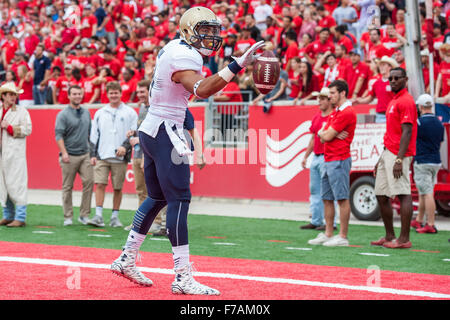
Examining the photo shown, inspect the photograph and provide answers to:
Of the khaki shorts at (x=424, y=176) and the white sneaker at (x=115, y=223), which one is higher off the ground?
the khaki shorts at (x=424, y=176)

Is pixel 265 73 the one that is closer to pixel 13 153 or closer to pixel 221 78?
pixel 221 78

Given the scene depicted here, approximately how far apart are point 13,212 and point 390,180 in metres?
5.74

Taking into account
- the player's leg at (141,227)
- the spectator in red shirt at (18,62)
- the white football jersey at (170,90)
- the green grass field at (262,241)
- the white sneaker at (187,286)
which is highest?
the spectator in red shirt at (18,62)

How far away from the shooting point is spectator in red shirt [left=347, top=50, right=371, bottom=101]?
15.5 meters

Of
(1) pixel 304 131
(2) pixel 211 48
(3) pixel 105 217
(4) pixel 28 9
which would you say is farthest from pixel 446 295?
(4) pixel 28 9

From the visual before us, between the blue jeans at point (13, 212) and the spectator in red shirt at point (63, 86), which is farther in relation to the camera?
the spectator in red shirt at point (63, 86)

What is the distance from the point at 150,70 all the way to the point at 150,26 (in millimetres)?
3710

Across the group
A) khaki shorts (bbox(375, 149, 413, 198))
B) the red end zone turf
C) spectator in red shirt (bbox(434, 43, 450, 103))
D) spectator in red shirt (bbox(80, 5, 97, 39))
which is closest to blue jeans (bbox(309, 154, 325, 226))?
khaki shorts (bbox(375, 149, 413, 198))

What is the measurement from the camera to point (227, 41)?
1934 cm

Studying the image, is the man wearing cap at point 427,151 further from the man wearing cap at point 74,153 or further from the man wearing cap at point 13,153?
the man wearing cap at point 13,153

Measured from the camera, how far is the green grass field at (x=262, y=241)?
321 inches

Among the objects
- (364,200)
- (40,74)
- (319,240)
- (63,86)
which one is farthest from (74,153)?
(40,74)

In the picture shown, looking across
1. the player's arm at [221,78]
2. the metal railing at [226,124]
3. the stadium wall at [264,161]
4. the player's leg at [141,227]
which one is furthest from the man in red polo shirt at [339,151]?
the metal railing at [226,124]
